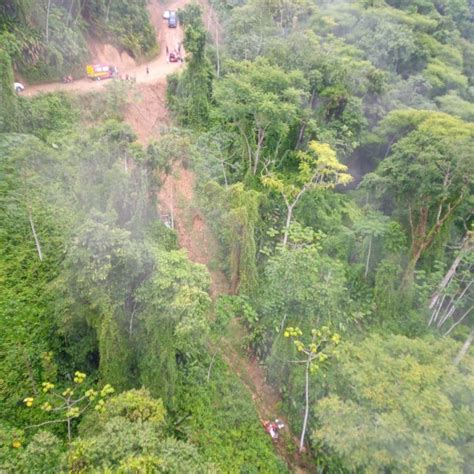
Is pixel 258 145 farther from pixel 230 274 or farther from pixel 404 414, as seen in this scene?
pixel 404 414

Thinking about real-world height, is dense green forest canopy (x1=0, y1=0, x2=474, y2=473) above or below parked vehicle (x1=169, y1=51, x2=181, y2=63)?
below

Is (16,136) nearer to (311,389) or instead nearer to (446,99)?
(311,389)

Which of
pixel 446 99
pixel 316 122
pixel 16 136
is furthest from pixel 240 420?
pixel 446 99

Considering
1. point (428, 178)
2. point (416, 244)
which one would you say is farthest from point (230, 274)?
point (428, 178)

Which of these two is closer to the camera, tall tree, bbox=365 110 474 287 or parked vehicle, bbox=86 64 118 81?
tall tree, bbox=365 110 474 287

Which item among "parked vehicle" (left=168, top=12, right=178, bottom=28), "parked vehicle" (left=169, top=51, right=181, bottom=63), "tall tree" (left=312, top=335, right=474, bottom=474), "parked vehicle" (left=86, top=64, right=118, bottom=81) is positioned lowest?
"tall tree" (left=312, top=335, right=474, bottom=474)

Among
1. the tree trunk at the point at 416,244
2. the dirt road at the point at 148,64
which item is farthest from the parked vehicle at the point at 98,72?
the tree trunk at the point at 416,244

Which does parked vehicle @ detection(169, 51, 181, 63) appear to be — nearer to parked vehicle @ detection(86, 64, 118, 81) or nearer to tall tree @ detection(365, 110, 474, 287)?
parked vehicle @ detection(86, 64, 118, 81)

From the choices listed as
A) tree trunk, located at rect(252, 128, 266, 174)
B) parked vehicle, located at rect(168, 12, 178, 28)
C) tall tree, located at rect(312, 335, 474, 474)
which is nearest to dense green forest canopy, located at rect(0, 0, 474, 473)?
tall tree, located at rect(312, 335, 474, 474)

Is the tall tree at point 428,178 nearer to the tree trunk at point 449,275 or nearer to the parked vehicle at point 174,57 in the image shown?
the tree trunk at point 449,275
